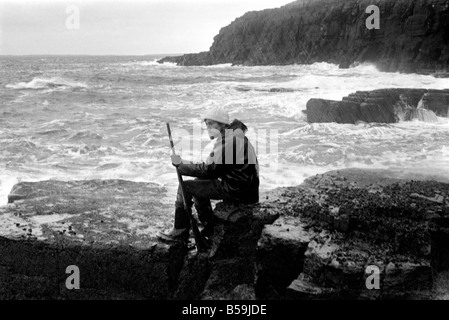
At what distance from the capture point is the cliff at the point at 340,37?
4969 cm

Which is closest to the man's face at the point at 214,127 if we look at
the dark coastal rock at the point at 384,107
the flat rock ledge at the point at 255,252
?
the flat rock ledge at the point at 255,252

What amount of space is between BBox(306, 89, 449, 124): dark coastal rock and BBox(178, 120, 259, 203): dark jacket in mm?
13658

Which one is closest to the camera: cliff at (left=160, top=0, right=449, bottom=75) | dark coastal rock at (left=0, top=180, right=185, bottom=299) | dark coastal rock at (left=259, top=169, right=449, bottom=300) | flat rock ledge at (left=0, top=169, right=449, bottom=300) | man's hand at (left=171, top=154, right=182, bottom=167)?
dark coastal rock at (left=259, top=169, right=449, bottom=300)

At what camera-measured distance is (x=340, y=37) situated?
231ft

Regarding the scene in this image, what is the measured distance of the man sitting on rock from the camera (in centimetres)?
454

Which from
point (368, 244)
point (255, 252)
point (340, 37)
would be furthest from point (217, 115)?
point (340, 37)

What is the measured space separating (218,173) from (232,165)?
0.16 m

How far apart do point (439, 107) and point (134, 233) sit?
17672mm

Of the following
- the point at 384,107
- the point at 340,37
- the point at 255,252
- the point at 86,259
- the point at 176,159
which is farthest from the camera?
the point at 340,37

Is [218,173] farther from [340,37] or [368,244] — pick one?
[340,37]

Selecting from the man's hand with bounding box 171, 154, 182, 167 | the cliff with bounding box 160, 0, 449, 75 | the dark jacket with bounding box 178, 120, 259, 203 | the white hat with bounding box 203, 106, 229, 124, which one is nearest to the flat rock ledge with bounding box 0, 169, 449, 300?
the dark jacket with bounding box 178, 120, 259, 203

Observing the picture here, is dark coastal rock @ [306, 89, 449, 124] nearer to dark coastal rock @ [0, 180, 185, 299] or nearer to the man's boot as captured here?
the man's boot

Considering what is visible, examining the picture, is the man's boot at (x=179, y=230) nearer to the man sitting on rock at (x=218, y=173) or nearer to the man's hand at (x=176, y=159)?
the man sitting on rock at (x=218, y=173)

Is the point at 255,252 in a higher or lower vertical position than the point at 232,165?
lower
